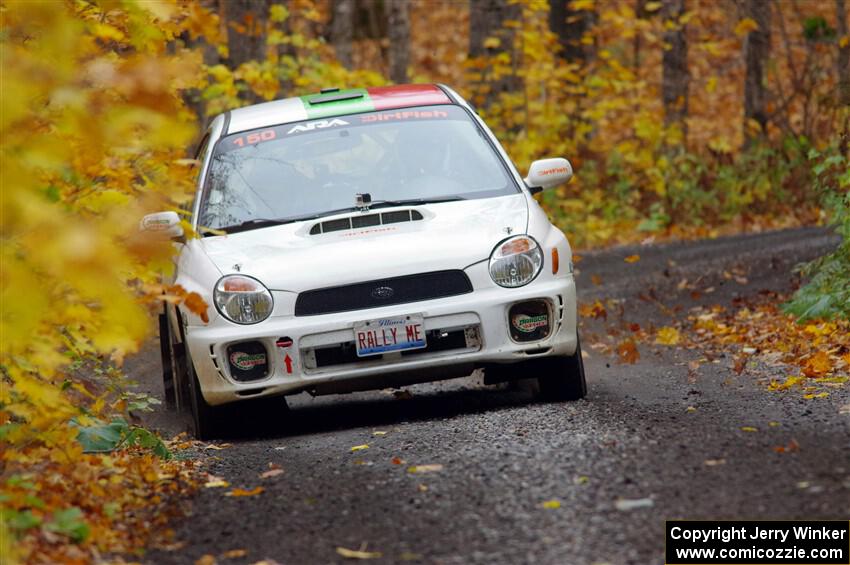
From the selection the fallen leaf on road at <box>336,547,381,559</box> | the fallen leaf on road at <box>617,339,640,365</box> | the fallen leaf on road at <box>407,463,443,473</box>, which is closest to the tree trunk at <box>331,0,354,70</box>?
the fallen leaf on road at <box>617,339,640,365</box>

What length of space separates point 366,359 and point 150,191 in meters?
2.09

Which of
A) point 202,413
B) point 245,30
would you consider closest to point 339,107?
point 202,413

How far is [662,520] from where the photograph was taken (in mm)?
4648

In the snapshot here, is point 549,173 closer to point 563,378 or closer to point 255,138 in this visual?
point 563,378

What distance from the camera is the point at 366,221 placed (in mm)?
7648

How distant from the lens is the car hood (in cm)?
716

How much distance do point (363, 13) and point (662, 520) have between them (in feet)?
119

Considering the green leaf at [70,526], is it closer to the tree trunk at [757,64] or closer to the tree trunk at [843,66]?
the tree trunk at [843,66]

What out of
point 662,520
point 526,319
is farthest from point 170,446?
point 662,520

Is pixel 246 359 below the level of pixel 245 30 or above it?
below

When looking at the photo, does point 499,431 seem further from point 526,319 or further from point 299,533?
point 299,533

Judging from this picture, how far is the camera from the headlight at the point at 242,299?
7141mm

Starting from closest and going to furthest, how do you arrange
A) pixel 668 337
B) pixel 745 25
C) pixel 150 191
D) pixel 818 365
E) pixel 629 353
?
pixel 150 191 < pixel 818 365 < pixel 629 353 < pixel 668 337 < pixel 745 25

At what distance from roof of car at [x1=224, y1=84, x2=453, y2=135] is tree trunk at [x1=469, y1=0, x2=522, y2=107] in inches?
527
